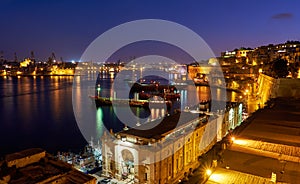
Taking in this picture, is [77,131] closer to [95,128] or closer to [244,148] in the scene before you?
[95,128]

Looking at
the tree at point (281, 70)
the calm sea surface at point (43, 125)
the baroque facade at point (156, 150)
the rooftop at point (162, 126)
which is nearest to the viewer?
the baroque facade at point (156, 150)

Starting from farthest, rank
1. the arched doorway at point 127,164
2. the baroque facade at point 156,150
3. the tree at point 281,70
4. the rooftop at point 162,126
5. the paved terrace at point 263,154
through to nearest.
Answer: the tree at point 281,70, the rooftop at point 162,126, the arched doorway at point 127,164, the baroque facade at point 156,150, the paved terrace at point 263,154

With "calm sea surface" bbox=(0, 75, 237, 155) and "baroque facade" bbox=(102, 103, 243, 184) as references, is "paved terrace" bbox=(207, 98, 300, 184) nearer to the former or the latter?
"baroque facade" bbox=(102, 103, 243, 184)

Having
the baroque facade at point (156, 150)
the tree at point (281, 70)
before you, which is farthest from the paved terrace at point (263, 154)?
the tree at point (281, 70)

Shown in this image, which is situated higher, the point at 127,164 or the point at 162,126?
the point at 162,126

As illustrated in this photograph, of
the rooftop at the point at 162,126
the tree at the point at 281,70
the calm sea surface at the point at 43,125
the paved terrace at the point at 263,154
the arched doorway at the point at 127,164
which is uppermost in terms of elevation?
the tree at the point at 281,70

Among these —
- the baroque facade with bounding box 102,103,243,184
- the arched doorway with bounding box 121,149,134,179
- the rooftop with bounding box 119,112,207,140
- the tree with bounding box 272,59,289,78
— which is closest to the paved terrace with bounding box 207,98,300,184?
the baroque facade with bounding box 102,103,243,184

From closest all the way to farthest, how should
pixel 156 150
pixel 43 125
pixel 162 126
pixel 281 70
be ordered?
pixel 156 150 < pixel 162 126 < pixel 43 125 < pixel 281 70

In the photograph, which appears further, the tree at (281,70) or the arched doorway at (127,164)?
the tree at (281,70)

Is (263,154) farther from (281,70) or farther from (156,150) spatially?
(281,70)

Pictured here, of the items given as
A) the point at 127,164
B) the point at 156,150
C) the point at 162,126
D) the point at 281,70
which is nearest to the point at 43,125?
the point at 162,126

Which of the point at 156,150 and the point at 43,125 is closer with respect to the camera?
the point at 156,150

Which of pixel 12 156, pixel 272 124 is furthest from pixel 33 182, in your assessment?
pixel 272 124

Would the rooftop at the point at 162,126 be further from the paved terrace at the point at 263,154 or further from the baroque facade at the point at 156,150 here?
the paved terrace at the point at 263,154
